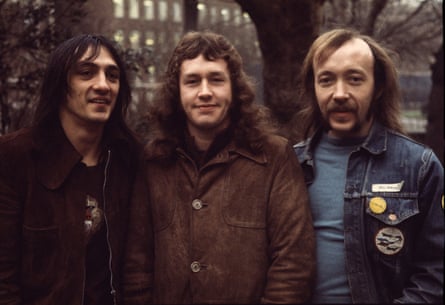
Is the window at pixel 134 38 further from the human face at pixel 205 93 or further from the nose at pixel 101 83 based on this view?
the human face at pixel 205 93

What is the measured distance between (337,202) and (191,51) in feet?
3.74

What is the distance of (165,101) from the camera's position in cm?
302

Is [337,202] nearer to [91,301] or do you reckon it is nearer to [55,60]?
[91,301]

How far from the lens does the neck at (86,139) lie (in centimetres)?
302

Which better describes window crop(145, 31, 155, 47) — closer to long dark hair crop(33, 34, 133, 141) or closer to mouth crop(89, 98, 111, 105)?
long dark hair crop(33, 34, 133, 141)

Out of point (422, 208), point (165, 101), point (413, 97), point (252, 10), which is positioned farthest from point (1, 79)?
point (413, 97)

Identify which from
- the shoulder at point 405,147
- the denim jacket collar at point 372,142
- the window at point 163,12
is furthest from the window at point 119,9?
the shoulder at point 405,147

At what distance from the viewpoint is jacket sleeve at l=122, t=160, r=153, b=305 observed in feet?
9.14

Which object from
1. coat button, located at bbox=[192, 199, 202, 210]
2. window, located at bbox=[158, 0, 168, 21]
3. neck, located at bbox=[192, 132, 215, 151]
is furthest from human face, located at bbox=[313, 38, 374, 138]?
window, located at bbox=[158, 0, 168, 21]

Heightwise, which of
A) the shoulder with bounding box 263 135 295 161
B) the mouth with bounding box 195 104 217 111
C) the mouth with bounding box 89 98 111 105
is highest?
the mouth with bounding box 89 98 111 105

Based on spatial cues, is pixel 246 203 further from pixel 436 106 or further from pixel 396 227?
pixel 436 106

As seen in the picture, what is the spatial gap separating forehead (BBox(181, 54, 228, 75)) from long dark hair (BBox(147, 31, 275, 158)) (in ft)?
0.07

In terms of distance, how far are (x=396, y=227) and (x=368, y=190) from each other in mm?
223

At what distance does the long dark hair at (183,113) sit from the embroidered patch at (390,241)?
2.59ft
